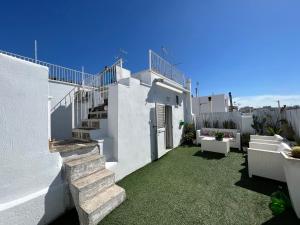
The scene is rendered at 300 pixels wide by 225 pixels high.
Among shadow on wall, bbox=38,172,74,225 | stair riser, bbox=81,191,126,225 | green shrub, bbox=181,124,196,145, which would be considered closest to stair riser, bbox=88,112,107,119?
shadow on wall, bbox=38,172,74,225

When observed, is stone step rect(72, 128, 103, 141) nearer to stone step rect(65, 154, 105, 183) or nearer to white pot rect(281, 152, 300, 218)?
stone step rect(65, 154, 105, 183)

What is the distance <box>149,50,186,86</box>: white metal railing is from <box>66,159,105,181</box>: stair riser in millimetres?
4243

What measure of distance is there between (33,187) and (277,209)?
425cm

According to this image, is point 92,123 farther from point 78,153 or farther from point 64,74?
point 64,74

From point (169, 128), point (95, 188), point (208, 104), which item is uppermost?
point (208, 104)

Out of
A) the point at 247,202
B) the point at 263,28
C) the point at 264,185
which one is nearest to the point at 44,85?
the point at 247,202

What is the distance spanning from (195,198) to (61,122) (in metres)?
5.37

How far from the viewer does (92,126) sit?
483 cm

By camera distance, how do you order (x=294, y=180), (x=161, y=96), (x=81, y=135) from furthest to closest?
(x=161, y=96) → (x=81, y=135) → (x=294, y=180)

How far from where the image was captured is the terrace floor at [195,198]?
8.20 feet

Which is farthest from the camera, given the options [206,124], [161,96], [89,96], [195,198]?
[206,124]

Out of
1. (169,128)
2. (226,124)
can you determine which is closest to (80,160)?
(169,128)

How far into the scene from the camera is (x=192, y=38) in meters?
6.99

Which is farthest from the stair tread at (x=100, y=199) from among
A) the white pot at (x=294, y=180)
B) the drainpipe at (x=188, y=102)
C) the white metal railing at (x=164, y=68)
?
the drainpipe at (x=188, y=102)
